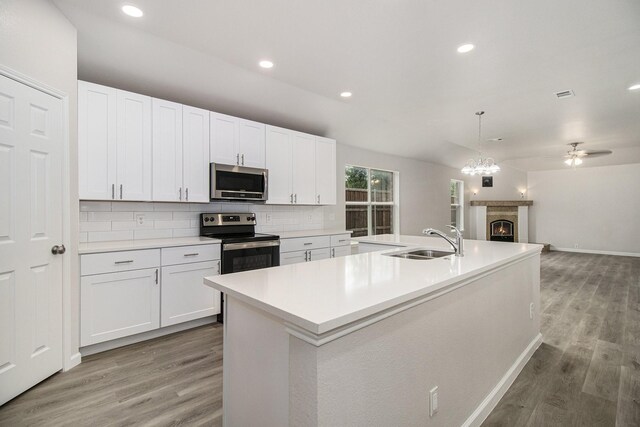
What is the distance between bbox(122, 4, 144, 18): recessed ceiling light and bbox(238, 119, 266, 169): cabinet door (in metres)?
1.55

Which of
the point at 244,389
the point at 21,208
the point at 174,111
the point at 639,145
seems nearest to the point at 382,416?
the point at 244,389

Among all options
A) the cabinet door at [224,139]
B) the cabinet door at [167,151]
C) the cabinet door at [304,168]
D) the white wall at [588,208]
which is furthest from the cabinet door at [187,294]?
the white wall at [588,208]

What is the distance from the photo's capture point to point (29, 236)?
2059 mm

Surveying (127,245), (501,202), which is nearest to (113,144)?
(127,245)

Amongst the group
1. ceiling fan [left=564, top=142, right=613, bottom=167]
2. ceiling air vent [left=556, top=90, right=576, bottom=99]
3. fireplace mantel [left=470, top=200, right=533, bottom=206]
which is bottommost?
fireplace mantel [left=470, top=200, right=533, bottom=206]

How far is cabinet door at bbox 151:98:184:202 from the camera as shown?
3.05m

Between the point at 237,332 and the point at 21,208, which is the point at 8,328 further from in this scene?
the point at 237,332

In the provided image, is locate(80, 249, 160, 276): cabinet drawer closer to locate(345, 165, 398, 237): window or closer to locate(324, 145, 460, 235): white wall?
locate(324, 145, 460, 235): white wall

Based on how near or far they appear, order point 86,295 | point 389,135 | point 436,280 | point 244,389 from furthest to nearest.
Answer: point 389,135 < point 86,295 < point 436,280 < point 244,389

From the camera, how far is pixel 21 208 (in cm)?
201

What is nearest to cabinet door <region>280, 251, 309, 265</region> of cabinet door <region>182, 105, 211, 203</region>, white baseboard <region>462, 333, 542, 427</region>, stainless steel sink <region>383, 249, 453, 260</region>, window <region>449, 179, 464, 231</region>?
cabinet door <region>182, 105, 211, 203</region>

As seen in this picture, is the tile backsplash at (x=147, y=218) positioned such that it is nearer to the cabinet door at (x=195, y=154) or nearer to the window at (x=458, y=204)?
the cabinet door at (x=195, y=154)

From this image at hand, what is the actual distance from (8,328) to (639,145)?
9984 millimetres

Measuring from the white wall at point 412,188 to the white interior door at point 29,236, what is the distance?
3527 mm
